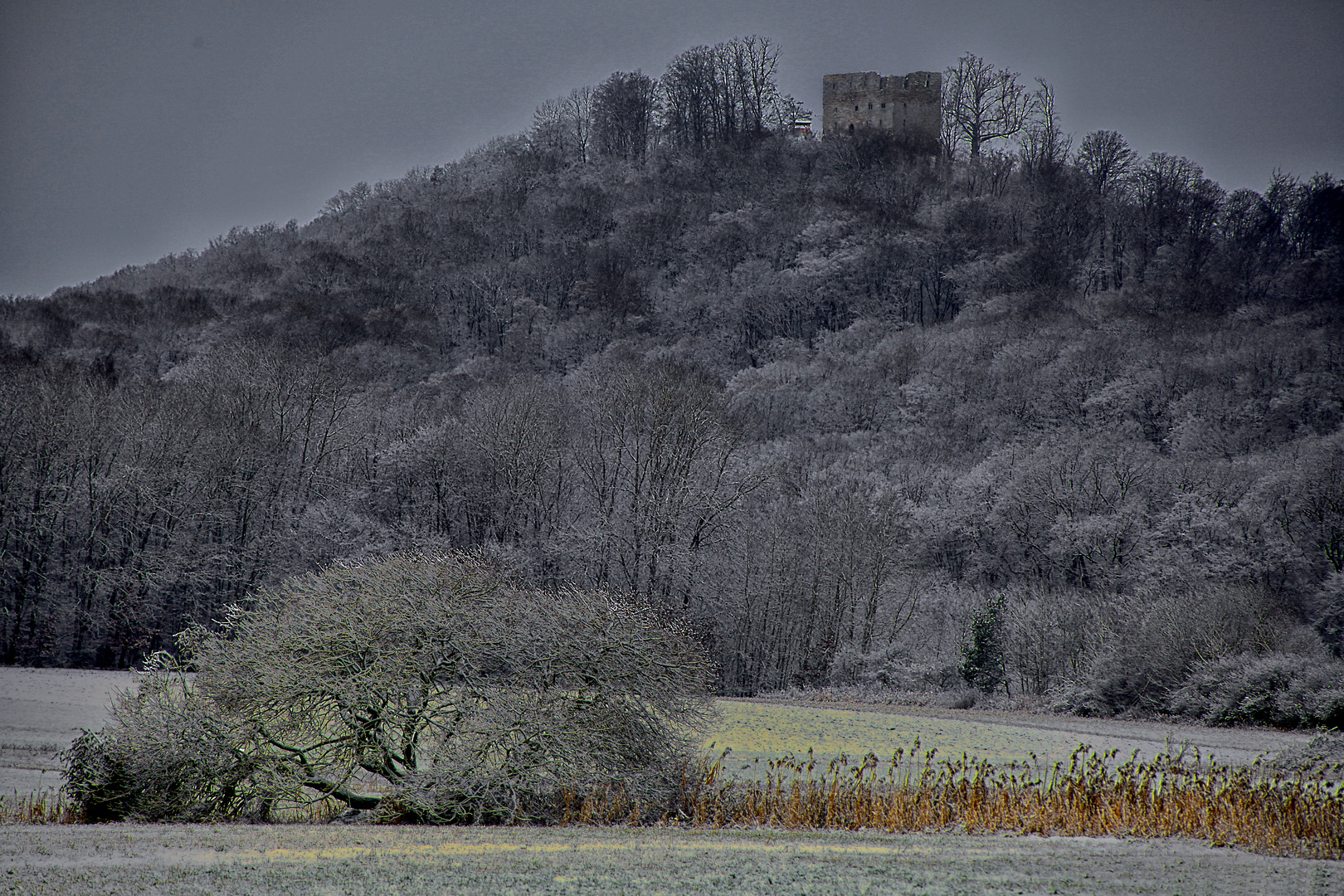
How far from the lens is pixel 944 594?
4575cm

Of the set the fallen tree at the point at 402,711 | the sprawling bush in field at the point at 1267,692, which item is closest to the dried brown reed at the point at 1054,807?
the fallen tree at the point at 402,711

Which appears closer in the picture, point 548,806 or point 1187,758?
point 548,806

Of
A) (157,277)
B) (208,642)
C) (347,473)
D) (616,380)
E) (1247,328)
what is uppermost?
(157,277)

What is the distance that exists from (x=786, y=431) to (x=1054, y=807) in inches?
2415

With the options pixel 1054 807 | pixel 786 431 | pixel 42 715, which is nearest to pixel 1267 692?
pixel 1054 807

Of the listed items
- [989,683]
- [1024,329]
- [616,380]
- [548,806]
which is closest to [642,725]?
[548,806]

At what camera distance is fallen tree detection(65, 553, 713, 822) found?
12.9 m

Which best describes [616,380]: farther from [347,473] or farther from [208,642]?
[208,642]

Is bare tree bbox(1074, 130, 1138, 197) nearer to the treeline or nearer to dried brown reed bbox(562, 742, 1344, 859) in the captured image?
the treeline

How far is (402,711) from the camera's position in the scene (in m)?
13.7

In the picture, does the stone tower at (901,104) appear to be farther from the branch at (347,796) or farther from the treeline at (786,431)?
the branch at (347,796)

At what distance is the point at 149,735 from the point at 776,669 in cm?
3424

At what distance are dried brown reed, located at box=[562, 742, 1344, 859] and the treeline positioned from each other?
12.8 m

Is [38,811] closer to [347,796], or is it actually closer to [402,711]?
[347,796]
